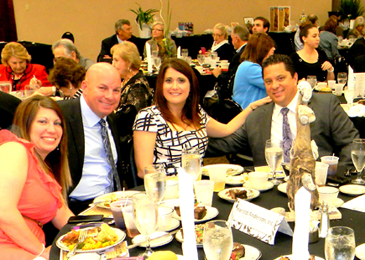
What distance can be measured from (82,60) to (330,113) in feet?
14.2

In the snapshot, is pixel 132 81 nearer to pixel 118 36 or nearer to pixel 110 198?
pixel 110 198

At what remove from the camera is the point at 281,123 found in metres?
2.81

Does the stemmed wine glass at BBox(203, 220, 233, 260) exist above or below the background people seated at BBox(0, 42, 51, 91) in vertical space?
below

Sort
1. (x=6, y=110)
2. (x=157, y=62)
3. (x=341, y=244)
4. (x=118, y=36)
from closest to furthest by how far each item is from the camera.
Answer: (x=341, y=244)
(x=6, y=110)
(x=157, y=62)
(x=118, y=36)

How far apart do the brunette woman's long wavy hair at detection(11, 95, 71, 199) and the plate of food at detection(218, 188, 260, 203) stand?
33.2 inches

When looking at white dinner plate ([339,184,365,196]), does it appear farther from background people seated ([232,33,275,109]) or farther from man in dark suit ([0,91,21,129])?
background people seated ([232,33,275,109])

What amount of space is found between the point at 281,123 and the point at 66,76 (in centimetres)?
181

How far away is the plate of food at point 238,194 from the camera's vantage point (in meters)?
1.77

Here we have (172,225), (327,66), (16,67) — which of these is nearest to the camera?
(172,225)

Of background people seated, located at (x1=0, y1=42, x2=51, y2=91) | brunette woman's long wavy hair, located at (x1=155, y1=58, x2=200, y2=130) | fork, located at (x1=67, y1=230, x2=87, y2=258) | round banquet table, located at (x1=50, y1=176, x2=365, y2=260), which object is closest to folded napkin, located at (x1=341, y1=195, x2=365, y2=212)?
round banquet table, located at (x1=50, y1=176, x2=365, y2=260)

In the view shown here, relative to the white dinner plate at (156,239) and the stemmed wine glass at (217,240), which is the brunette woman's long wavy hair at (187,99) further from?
the stemmed wine glass at (217,240)

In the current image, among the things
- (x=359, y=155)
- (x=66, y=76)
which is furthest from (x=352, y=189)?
(x=66, y=76)

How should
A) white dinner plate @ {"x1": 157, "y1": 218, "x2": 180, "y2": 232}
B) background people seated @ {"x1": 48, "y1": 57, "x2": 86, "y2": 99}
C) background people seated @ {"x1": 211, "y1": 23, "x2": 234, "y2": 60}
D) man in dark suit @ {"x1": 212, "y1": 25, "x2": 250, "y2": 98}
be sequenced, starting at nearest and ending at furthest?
white dinner plate @ {"x1": 157, "y1": 218, "x2": 180, "y2": 232}
background people seated @ {"x1": 48, "y1": 57, "x2": 86, "y2": 99}
man in dark suit @ {"x1": 212, "y1": 25, "x2": 250, "y2": 98}
background people seated @ {"x1": 211, "y1": 23, "x2": 234, "y2": 60}

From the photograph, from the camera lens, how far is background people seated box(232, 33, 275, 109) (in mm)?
4414
